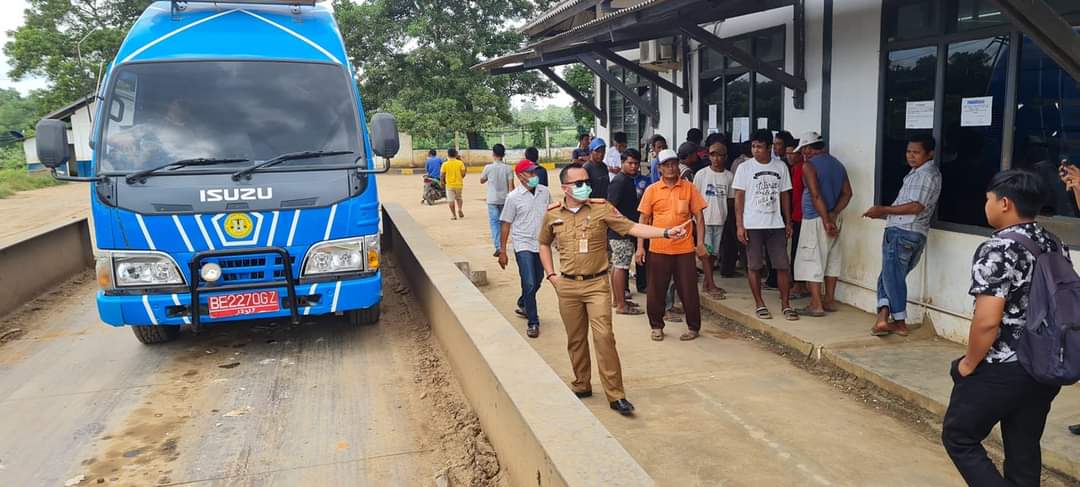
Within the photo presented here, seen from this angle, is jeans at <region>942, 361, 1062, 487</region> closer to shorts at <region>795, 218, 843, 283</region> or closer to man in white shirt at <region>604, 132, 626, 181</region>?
shorts at <region>795, 218, 843, 283</region>

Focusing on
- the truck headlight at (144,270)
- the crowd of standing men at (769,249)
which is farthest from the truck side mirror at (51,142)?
the crowd of standing men at (769,249)

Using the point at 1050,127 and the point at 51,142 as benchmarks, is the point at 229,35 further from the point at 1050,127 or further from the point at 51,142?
the point at 1050,127

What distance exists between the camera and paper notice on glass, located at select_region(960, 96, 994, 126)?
533cm

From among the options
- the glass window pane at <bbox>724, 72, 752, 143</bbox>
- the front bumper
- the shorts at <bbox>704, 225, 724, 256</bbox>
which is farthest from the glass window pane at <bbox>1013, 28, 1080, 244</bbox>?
the front bumper

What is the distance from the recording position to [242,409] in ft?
15.7

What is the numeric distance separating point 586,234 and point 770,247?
2587mm

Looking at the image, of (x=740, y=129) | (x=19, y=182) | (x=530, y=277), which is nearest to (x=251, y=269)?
(x=530, y=277)

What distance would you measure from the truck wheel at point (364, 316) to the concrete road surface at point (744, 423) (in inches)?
59.6

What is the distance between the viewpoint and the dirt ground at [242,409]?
3936 millimetres

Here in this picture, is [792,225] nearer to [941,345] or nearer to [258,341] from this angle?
[941,345]

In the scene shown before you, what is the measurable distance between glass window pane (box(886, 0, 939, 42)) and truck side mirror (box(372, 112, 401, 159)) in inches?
167

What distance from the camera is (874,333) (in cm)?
580

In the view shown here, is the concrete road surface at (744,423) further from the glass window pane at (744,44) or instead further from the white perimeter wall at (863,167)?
the glass window pane at (744,44)

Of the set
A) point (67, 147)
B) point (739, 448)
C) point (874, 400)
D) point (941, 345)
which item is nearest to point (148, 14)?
point (67, 147)
